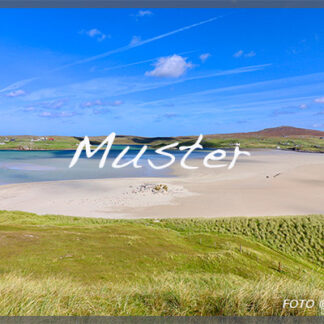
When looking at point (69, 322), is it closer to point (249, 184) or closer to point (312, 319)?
point (312, 319)

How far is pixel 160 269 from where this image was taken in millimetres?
11977

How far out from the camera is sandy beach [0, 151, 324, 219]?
35438mm

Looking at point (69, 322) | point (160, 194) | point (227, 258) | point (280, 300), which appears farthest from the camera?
point (160, 194)

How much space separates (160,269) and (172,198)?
32.1m

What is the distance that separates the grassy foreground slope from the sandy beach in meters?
6.86

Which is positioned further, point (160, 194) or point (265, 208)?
point (160, 194)

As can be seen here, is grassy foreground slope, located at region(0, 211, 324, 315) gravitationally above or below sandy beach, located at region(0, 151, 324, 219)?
above

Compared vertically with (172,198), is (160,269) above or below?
above

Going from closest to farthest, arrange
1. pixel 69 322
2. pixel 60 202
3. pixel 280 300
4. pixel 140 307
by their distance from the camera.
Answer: pixel 69 322 → pixel 280 300 → pixel 140 307 → pixel 60 202

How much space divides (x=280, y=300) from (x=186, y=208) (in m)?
32.8

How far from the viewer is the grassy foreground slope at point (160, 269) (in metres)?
5.12

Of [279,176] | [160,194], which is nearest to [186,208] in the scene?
[160,194]

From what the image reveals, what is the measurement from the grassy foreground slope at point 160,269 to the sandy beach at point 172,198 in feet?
22.5

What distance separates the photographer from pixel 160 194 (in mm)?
46500
